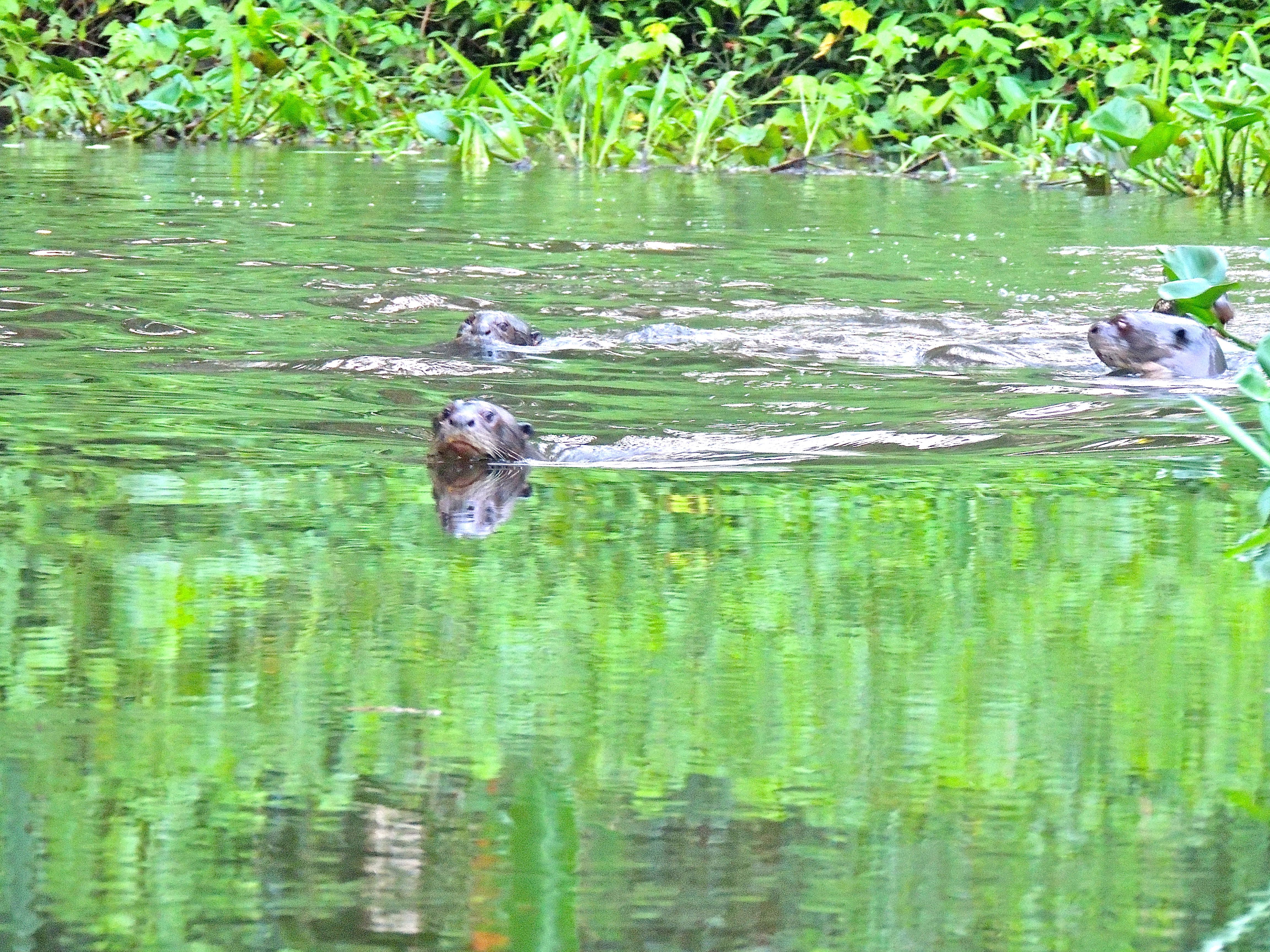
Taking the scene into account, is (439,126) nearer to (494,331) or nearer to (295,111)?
(295,111)

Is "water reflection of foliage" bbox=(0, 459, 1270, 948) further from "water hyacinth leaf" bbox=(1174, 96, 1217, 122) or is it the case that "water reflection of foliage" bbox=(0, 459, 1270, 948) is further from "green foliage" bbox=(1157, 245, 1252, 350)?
"water hyacinth leaf" bbox=(1174, 96, 1217, 122)

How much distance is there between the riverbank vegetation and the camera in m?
13.7

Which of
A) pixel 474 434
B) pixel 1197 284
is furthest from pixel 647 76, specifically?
pixel 1197 284

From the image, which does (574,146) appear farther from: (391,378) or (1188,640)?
(1188,640)

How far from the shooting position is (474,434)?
4.40 metres

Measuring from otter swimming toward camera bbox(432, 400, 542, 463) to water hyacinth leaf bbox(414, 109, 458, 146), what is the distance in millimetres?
9177

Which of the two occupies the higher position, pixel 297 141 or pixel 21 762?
pixel 297 141

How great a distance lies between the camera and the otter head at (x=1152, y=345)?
6254 mm

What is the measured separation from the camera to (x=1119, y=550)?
3.01 meters

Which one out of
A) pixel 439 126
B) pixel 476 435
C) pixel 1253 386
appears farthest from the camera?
pixel 439 126

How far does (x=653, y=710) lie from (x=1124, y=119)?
345 inches

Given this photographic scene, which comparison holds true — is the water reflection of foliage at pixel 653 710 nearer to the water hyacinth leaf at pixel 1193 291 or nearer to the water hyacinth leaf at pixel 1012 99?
the water hyacinth leaf at pixel 1193 291

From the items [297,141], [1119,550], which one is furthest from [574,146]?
[1119,550]

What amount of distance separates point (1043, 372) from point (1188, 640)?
3896mm
